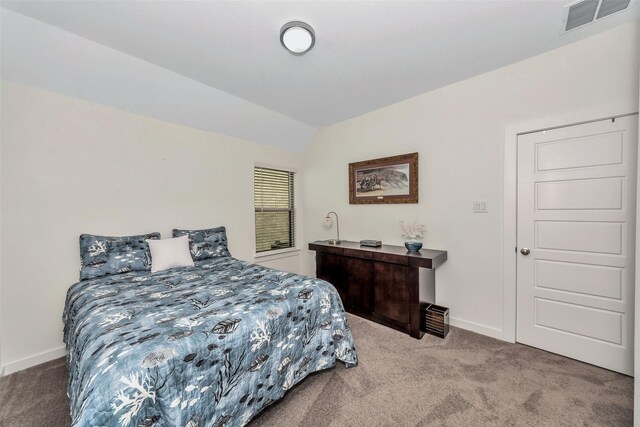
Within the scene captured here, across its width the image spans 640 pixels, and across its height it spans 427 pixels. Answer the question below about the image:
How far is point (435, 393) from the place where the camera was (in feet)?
5.74

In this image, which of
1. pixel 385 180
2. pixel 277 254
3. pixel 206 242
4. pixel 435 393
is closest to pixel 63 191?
pixel 206 242

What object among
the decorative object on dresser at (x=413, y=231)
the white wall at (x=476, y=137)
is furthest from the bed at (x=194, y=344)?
the white wall at (x=476, y=137)

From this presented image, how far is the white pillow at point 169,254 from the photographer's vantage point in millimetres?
2527

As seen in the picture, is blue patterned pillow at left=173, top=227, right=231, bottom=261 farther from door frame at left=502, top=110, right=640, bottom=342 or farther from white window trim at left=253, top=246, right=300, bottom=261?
door frame at left=502, top=110, right=640, bottom=342

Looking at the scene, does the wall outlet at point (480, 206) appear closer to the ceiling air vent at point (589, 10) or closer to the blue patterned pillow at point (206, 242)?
the ceiling air vent at point (589, 10)

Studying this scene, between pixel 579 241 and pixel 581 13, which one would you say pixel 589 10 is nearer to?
pixel 581 13

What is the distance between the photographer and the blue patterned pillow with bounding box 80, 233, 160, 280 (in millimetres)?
2275

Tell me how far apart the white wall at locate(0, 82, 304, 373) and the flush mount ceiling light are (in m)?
1.86

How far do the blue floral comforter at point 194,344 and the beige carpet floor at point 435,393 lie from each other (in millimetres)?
186

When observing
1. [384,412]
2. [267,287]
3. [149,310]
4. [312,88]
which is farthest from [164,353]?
[312,88]

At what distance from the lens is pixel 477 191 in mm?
2570

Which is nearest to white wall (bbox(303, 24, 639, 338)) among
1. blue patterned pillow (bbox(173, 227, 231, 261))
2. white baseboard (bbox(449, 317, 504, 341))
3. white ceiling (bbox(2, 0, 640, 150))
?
white baseboard (bbox(449, 317, 504, 341))

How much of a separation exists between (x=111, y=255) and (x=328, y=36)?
2.70 meters

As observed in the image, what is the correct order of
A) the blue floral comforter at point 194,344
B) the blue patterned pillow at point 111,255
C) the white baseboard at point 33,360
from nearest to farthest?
1. the blue floral comforter at point 194,344
2. the white baseboard at point 33,360
3. the blue patterned pillow at point 111,255
